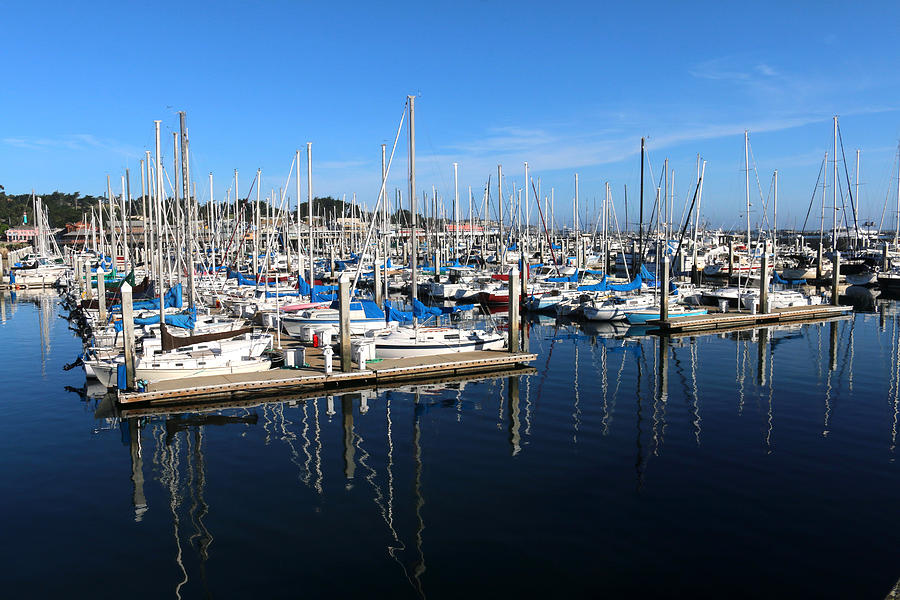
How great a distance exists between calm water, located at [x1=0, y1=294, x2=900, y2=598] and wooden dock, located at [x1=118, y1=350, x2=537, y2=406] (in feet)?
3.17

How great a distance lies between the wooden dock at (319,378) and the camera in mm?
22525

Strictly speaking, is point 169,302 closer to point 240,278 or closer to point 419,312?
point 419,312

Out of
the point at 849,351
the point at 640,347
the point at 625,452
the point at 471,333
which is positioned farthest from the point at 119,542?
the point at 849,351

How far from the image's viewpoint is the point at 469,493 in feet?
49.3

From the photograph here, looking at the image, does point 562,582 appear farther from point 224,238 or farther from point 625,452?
point 224,238

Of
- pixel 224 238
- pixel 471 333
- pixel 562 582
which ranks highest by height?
pixel 224 238

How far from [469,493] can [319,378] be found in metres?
10.6

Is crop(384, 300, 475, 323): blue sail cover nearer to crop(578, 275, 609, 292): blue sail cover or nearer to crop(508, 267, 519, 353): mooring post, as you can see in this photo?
crop(508, 267, 519, 353): mooring post

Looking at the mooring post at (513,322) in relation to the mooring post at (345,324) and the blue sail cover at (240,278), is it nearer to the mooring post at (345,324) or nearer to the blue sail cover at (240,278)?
the mooring post at (345,324)

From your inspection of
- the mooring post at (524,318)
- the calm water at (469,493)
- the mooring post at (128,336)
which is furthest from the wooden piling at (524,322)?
the mooring post at (128,336)

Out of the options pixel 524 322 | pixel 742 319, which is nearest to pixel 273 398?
pixel 524 322

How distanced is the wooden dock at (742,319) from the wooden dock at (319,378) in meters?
14.2

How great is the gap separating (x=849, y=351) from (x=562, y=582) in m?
28.0

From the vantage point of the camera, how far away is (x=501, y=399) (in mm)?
23750
